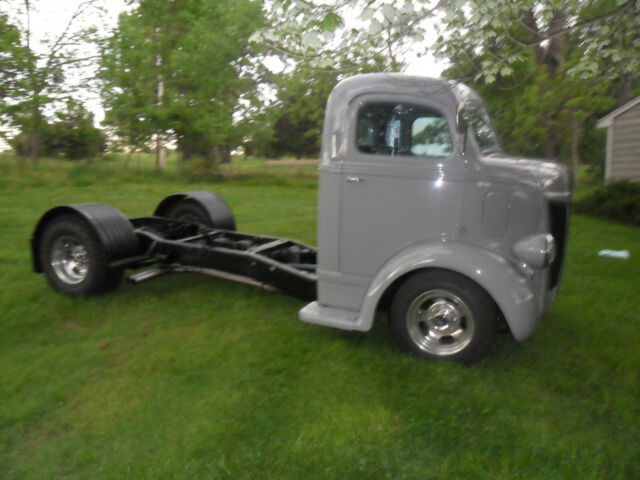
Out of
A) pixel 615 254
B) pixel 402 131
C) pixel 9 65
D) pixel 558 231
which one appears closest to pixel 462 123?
pixel 402 131

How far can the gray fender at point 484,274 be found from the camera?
4.20 metres

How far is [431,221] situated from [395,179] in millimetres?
423

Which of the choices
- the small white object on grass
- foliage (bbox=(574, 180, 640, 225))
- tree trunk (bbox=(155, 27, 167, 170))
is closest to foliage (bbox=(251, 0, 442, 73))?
the small white object on grass

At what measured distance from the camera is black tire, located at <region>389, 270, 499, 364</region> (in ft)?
14.3

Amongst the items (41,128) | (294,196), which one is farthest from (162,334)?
(41,128)

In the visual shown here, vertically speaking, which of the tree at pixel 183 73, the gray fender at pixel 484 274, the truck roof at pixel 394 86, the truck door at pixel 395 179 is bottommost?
the gray fender at pixel 484 274

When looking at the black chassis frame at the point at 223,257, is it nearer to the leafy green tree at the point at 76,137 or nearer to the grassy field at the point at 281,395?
the grassy field at the point at 281,395

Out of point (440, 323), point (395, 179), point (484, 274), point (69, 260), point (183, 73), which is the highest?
point (183, 73)

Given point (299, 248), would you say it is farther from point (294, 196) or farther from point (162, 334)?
point (294, 196)

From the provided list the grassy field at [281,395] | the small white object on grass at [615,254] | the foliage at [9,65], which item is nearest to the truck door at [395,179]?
the grassy field at [281,395]

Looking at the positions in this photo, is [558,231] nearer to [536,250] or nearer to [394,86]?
[536,250]

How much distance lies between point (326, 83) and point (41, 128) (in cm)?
1731

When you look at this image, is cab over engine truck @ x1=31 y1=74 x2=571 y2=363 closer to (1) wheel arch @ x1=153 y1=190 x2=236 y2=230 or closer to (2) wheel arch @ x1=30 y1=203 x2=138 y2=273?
(2) wheel arch @ x1=30 y1=203 x2=138 y2=273

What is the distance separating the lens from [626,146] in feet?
57.9
